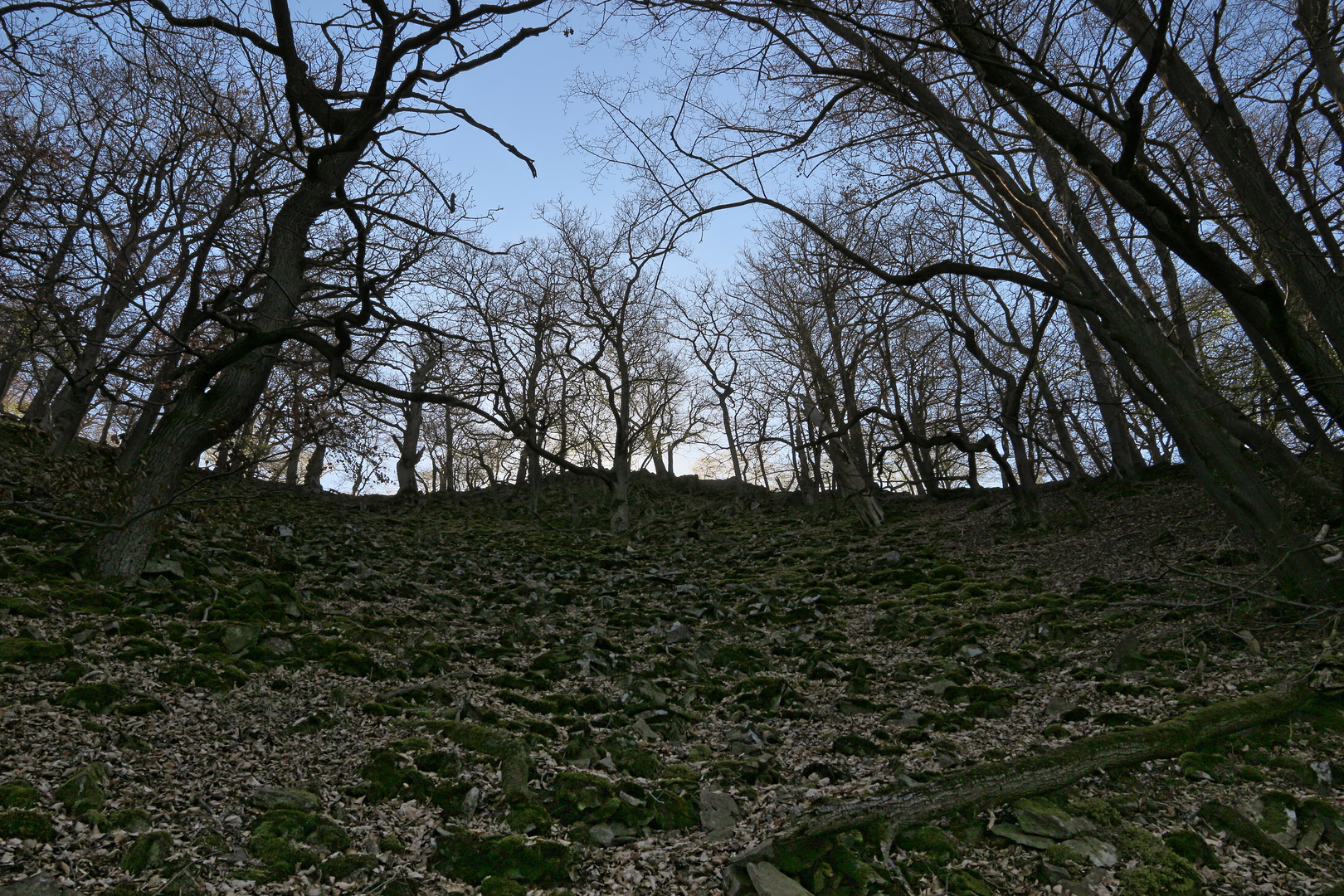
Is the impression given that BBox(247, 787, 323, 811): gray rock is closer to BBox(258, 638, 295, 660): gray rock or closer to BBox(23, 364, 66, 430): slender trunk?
BBox(258, 638, 295, 660): gray rock

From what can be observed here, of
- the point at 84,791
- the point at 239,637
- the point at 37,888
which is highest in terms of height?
the point at 239,637

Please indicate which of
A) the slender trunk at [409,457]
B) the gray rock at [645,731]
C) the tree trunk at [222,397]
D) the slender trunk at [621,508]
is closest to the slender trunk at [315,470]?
the slender trunk at [409,457]

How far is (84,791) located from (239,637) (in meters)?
2.54

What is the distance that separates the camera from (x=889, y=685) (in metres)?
6.39

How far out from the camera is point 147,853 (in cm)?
313

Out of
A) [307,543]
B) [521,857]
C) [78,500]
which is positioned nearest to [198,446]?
[78,500]

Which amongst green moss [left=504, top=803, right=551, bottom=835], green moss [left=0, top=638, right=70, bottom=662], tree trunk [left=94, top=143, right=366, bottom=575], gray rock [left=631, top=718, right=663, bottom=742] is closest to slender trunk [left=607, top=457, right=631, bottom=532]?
tree trunk [left=94, top=143, right=366, bottom=575]

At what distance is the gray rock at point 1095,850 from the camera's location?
3.36 m

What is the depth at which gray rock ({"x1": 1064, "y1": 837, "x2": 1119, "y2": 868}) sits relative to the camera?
336 centimetres

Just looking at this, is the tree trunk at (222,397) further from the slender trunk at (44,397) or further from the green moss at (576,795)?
the slender trunk at (44,397)

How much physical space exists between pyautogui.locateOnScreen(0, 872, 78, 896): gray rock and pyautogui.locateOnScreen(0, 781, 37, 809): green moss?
1.78 ft

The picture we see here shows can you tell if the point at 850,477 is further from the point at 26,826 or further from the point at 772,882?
the point at 26,826

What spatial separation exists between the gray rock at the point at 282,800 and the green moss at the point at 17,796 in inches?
34.5

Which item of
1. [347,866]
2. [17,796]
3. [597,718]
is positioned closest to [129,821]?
[17,796]
